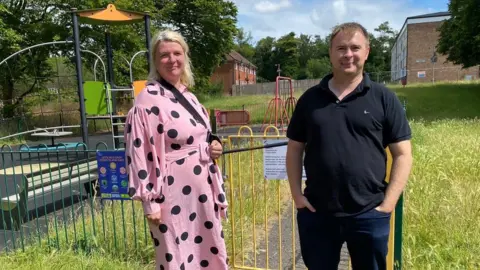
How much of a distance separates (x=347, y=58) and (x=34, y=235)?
13.0ft

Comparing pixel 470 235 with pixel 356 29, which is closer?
pixel 356 29

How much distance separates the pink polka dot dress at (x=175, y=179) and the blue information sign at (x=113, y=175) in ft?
3.78

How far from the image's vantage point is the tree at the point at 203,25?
2797 centimetres

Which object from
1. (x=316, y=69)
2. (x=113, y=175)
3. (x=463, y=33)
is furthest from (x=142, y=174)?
(x=316, y=69)

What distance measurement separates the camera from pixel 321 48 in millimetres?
102750

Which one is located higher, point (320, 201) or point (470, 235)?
point (320, 201)

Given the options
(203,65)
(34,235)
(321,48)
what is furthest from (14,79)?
(321,48)

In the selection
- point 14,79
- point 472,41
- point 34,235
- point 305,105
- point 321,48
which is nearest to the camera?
point 305,105

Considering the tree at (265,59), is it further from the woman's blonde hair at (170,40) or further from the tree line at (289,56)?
the woman's blonde hair at (170,40)

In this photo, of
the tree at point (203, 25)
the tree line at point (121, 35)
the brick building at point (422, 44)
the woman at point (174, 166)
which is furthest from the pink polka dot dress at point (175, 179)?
the brick building at point (422, 44)

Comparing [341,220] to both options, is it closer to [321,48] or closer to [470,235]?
[470,235]

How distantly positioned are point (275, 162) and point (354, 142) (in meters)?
1.21

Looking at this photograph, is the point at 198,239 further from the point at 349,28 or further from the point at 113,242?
the point at 113,242

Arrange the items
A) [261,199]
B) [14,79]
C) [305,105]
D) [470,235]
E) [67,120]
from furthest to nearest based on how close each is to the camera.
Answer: [67,120] < [14,79] < [261,199] < [470,235] < [305,105]
